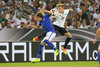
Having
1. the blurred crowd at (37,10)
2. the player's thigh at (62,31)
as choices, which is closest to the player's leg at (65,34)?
the player's thigh at (62,31)

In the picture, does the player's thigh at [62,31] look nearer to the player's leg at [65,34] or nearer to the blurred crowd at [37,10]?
the player's leg at [65,34]

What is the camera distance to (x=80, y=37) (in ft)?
47.2

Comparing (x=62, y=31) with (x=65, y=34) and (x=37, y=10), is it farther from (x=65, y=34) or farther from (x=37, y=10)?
(x=37, y=10)

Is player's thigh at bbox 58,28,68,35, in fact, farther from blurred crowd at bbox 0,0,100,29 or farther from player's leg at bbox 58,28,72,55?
blurred crowd at bbox 0,0,100,29

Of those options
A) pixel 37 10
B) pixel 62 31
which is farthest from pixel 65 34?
pixel 37 10

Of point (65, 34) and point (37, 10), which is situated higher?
point (37, 10)

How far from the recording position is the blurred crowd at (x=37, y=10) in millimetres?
16227

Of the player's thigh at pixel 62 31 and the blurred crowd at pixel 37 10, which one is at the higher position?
the blurred crowd at pixel 37 10

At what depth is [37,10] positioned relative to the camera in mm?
18031

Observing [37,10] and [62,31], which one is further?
[37,10]

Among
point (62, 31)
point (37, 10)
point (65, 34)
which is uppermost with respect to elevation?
point (37, 10)

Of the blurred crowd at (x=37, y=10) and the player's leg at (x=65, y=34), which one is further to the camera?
the blurred crowd at (x=37, y=10)

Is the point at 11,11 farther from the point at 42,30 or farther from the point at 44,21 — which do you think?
the point at 44,21

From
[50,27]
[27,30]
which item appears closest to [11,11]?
[27,30]
